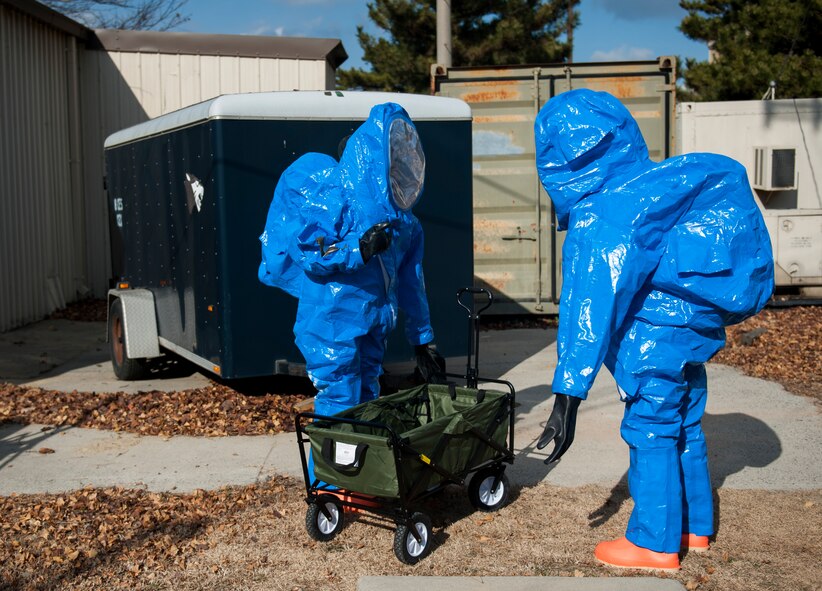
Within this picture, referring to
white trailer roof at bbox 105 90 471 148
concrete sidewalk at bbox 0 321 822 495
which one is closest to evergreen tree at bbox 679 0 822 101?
concrete sidewalk at bbox 0 321 822 495

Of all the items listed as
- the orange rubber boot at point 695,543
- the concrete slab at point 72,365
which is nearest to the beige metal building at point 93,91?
the concrete slab at point 72,365

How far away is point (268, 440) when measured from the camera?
6.44 meters

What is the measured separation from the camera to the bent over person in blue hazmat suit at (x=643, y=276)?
3861 mm

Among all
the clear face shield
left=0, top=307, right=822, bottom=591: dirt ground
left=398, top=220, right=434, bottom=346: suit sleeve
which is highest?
the clear face shield

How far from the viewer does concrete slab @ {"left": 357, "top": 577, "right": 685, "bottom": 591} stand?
398cm

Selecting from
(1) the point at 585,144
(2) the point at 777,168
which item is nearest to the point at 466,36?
(2) the point at 777,168

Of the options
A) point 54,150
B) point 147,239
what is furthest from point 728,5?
point 147,239

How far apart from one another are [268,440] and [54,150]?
9.07m

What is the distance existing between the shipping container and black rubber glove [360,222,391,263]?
2.32 meters

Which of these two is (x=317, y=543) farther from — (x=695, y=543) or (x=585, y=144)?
(x=585, y=144)

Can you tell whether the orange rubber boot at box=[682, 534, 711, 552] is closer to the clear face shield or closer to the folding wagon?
the folding wagon

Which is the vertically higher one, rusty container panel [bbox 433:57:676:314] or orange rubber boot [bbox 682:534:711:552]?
rusty container panel [bbox 433:57:676:314]

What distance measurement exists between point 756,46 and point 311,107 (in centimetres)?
1421

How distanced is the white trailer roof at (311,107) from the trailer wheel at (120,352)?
2.06 m
